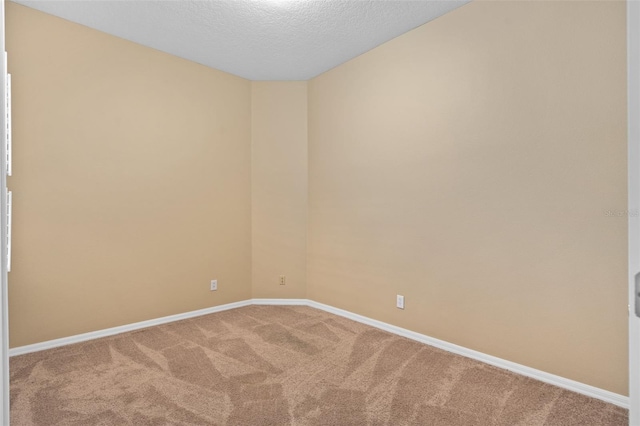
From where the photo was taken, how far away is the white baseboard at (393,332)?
2029mm

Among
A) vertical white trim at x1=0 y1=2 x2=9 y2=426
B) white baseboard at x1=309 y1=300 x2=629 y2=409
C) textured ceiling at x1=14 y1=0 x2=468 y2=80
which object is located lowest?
white baseboard at x1=309 y1=300 x2=629 y2=409

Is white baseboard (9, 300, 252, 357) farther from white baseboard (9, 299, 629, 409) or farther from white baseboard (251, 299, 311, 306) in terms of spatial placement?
white baseboard (251, 299, 311, 306)

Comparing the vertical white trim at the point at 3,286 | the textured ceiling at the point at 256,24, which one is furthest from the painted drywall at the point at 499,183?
the vertical white trim at the point at 3,286

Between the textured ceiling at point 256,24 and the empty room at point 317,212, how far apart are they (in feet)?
0.08

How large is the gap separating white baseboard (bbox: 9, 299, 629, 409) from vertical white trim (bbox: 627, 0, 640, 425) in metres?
1.83

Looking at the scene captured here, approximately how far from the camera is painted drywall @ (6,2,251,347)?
2.63 metres

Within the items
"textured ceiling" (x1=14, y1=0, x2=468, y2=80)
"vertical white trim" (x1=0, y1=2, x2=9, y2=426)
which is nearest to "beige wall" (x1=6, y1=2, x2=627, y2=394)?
"textured ceiling" (x1=14, y1=0, x2=468, y2=80)

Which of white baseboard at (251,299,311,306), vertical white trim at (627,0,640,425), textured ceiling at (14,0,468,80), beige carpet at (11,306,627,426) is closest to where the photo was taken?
vertical white trim at (627,0,640,425)

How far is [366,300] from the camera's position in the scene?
3.38m

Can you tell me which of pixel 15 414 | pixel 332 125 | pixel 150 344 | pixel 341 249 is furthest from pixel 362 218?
pixel 15 414

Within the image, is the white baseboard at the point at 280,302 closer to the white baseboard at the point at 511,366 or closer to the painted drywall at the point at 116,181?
the painted drywall at the point at 116,181

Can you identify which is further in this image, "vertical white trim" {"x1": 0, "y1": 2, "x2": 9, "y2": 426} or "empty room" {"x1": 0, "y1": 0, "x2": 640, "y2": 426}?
"empty room" {"x1": 0, "y1": 0, "x2": 640, "y2": 426}

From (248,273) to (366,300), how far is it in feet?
5.00

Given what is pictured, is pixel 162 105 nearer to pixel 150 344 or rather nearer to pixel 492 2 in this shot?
pixel 150 344
